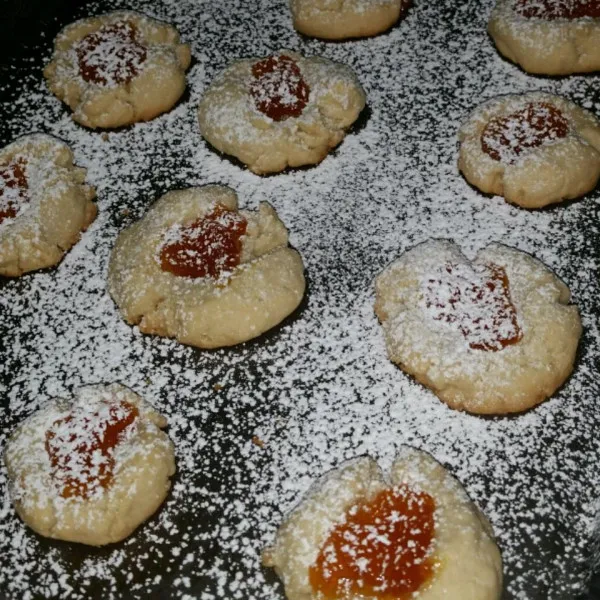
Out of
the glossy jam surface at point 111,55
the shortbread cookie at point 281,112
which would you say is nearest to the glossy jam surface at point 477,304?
the shortbread cookie at point 281,112

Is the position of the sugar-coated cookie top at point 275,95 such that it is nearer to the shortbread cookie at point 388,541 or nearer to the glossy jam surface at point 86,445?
the glossy jam surface at point 86,445

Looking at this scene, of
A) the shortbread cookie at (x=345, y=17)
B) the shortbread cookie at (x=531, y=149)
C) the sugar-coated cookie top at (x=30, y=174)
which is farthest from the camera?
the shortbread cookie at (x=345, y=17)

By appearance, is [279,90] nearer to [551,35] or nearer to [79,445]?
[551,35]

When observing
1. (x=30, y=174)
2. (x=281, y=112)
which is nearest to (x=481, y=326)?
(x=281, y=112)

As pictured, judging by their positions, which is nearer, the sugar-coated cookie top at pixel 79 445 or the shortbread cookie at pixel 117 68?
the sugar-coated cookie top at pixel 79 445

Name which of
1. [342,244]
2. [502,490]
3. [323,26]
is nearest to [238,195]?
[342,244]

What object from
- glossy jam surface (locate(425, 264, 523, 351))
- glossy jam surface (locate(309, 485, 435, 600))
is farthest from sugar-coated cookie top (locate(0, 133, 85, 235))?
glossy jam surface (locate(309, 485, 435, 600))
